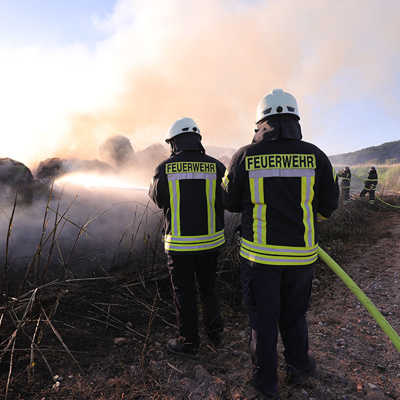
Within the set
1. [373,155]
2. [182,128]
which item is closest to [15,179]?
[182,128]

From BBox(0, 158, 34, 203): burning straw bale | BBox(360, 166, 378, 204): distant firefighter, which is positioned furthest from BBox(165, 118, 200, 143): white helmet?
BBox(360, 166, 378, 204): distant firefighter

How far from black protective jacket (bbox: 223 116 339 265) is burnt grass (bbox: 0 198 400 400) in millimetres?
1091

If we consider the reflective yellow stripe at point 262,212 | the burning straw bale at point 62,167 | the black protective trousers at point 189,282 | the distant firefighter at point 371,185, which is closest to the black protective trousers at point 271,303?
the reflective yellow stripe at point 262,212

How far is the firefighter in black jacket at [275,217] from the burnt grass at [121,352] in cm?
50

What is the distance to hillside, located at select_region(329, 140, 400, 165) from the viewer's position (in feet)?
230

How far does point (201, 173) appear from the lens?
8.36ft

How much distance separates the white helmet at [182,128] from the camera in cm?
264

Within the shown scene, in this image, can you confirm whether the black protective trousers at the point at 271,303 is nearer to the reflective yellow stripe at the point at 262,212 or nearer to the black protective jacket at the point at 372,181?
the reflective yellow stripe at the point at 262,212

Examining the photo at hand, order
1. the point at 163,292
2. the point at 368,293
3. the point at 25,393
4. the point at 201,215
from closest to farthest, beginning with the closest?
the point at 25,393
the point at 201,215
the point at 163,292
the point at 368,293

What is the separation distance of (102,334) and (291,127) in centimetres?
271

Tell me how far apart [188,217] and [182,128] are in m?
0.88

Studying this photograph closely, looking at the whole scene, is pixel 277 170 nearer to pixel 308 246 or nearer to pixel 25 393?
pixel 308 246

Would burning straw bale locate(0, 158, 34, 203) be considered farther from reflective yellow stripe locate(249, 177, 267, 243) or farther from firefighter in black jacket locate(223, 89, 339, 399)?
reflective yellow stripe locate(249, 177, 267, 243)

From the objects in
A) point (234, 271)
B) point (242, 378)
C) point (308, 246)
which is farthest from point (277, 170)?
point (234, 271)
